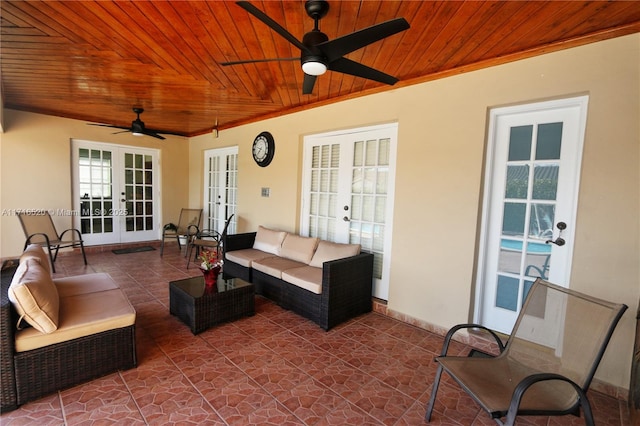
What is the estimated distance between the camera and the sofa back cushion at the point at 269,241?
3971 millimetres

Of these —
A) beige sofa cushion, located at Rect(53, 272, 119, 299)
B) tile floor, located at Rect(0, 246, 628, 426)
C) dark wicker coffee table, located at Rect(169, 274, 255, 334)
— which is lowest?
tile floor, located at Rect(0, 246, 628, 426)

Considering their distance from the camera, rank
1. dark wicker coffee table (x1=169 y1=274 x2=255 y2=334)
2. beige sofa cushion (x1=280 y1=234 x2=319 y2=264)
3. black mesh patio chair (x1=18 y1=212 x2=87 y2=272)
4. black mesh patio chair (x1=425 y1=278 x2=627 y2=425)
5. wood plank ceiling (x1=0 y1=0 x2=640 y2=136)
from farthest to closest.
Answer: black mesh patio chair (x1=18 y1=212 x2=87 y2=272)
beige sofa cushion (x1=280 y1=234 x2=319 y2=264)
dark wicker coffee table (x1=169 y1=274 x2=255 y2=334)
wood plank ceiling (x1=0 y1=0 x2=640 y2=136)
black mesh patio chair (x1=425 y1=278 x2=627 y2=425)

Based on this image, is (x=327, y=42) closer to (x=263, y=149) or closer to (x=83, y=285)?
(x=83, y=285)

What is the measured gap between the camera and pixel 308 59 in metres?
1.84

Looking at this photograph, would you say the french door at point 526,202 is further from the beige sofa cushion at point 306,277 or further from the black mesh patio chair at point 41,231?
the black mesh patio chair at point 41,231

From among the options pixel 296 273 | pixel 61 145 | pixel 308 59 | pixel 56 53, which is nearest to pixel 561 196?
pixel 308 59

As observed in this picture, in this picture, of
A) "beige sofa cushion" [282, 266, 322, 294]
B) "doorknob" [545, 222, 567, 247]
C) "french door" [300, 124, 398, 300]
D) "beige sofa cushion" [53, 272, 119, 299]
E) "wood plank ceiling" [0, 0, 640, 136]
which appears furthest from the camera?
"french door" [300, 124, 398, 300]

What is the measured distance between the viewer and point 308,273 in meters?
3.20

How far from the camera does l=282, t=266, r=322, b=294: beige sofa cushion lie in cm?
295

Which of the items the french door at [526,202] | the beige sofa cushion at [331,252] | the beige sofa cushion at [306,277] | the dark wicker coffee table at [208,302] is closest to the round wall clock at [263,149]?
the beige sofa cushion at [331,252]

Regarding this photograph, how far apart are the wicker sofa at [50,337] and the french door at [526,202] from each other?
118 inches

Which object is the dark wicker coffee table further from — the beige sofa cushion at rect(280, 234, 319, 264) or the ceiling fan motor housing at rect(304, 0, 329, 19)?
the ceiling fan motor housing at rect(304, 0, 329, 19)

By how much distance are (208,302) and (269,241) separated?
142 centimetres

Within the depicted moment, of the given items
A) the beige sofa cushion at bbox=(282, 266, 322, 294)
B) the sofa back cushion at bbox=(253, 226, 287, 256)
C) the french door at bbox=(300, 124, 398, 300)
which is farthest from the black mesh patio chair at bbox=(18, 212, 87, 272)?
the french door at bbox=(300, 124, 398, 300)
